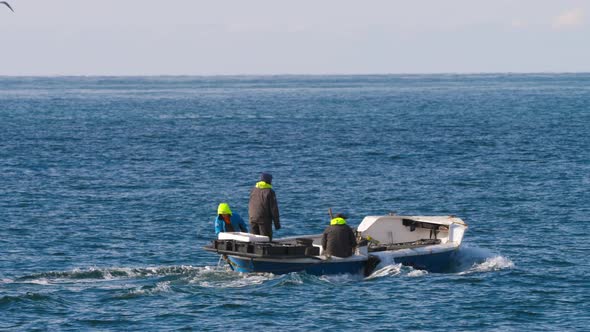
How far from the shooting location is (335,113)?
419 ft

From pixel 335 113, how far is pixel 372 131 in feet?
122

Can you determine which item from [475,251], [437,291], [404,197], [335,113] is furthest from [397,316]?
[335,113]

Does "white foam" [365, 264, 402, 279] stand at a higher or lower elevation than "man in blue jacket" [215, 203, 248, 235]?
lower

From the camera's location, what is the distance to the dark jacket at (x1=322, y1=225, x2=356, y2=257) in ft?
94.8

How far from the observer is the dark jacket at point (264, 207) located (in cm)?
2895

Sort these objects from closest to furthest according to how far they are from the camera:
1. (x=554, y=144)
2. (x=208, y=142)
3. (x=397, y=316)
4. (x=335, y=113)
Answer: (x=397, y=316), (x=554, y=144), (x=208, y=142), (x=335, y=113)

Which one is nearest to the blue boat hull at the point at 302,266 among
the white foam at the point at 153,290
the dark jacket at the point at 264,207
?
the dark jacket at the point at 264,207

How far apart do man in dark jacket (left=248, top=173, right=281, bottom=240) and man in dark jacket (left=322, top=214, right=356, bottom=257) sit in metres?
1.41

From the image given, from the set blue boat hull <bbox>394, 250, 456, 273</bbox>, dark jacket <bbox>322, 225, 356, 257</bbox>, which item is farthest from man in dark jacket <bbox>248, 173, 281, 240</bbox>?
blue boat hull <bbox>394, 250, 456, 273</bbox>

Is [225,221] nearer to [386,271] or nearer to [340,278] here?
[340,278]

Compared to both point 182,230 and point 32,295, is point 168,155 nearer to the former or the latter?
point 182,230

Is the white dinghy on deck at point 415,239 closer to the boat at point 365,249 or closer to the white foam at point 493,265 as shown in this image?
the boat at point 365,249

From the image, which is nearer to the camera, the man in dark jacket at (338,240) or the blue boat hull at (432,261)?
the man in dark jacket at (338,240)

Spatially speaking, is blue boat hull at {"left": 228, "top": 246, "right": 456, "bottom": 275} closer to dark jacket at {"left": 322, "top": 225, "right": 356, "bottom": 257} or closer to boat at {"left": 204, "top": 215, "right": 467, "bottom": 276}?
boat at {"left": 204, "top": 215, "right": 467, "bottom": 276}
